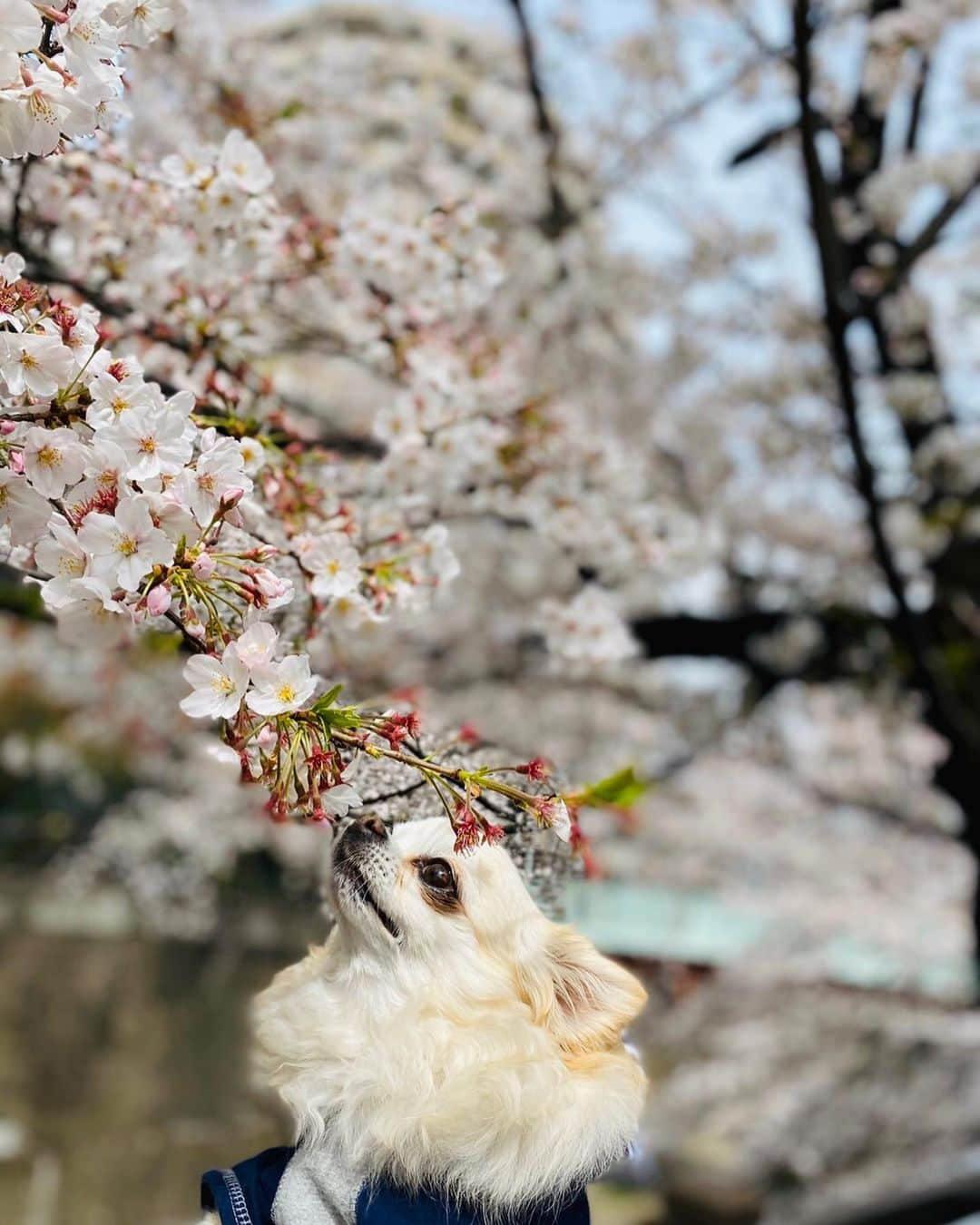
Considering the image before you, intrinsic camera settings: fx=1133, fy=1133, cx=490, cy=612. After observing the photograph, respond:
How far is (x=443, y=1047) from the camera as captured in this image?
1.47 metres

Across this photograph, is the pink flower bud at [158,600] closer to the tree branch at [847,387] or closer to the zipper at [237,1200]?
the zipper at [237,1200]

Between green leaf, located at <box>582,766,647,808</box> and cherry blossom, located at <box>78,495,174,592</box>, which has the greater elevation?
cherry blossom, located at <box>78,495,174,592</box>

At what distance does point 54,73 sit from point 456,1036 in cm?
123

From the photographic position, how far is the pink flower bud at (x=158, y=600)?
1220mm

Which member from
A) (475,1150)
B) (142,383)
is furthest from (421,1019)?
(142,383)

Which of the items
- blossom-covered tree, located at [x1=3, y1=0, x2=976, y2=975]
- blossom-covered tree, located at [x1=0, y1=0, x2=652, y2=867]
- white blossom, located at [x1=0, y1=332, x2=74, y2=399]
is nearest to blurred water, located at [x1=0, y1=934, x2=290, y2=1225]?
blossom-covered tree, located at [x1=3, y1=0, x2=976, y2=975]

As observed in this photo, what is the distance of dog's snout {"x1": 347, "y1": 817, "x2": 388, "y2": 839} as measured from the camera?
1585mm

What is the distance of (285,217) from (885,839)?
8882 millimetres

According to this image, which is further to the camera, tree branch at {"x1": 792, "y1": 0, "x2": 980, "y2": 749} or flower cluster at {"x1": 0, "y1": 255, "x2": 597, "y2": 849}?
tree branch at {"x1": 792, "y1": 0, "x2": 980, "y2": 749}

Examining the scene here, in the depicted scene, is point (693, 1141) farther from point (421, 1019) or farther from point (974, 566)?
point (421, 1019)

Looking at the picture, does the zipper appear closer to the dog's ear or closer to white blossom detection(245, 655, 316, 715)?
the dog's ear

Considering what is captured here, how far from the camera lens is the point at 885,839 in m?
9.81

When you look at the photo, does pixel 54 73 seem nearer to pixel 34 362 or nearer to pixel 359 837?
pixel 34 362

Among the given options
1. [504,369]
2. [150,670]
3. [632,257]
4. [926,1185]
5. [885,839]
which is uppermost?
[632,257]
